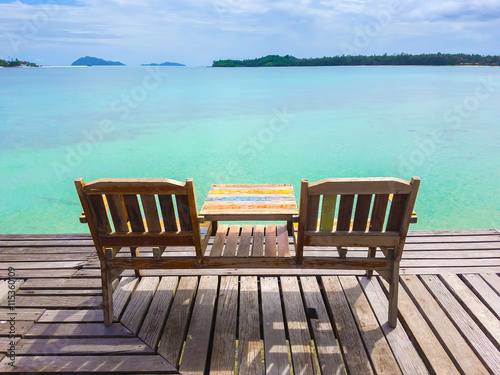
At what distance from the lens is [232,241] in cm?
268

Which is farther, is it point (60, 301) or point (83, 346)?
point (60, 301)

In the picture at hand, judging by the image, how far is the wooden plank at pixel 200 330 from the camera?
2082mm

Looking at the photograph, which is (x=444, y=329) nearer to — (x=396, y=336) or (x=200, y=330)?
(x=396, y=336)

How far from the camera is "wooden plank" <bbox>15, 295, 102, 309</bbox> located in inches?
105

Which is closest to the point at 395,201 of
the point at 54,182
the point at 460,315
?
the point at 460,315

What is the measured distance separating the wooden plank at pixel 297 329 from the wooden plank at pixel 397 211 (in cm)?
91

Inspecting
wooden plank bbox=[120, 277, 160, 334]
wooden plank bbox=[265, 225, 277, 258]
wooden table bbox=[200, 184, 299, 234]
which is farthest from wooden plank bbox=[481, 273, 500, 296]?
wooden plank bbox=[120, 277, 160, 334]

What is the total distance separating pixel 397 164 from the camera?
1097 centimetres

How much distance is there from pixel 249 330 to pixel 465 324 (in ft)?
5.00

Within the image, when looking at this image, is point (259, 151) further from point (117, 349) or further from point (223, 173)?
point (117, 349)

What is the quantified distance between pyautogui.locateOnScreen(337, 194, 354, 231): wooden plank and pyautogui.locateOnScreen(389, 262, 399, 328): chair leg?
0.45 m

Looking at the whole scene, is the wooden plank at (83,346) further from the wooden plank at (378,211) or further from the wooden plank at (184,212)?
the wooden plank at (378,211)

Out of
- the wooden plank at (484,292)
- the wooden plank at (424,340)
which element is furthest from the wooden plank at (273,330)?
the wooden plank at (484,292)

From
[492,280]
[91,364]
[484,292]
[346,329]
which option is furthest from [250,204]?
[492,280]
